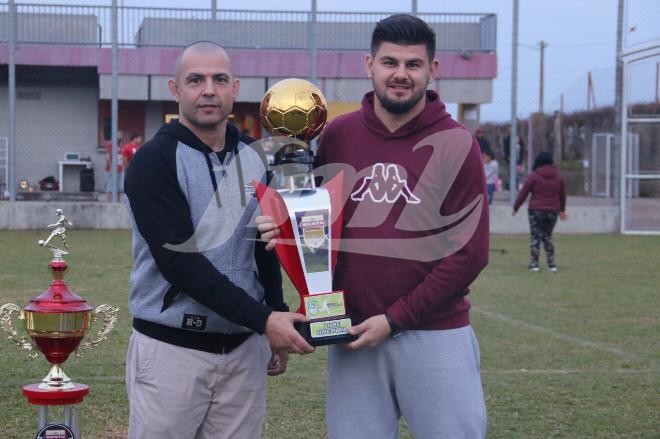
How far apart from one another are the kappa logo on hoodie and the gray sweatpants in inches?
19.5

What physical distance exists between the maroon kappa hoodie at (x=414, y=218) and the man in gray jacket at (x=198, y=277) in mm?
342

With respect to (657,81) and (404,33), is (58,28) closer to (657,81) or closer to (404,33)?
(657,81)

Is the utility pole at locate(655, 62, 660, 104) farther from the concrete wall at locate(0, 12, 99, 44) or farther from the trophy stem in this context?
the trophy stem

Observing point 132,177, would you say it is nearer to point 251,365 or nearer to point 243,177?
point 243,177

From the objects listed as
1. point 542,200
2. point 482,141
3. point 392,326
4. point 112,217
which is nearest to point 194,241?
point 392,326

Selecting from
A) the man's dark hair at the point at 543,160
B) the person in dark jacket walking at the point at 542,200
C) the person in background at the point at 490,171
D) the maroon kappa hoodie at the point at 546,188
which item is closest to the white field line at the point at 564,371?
the person in dark jacket walking at the point at 542,200

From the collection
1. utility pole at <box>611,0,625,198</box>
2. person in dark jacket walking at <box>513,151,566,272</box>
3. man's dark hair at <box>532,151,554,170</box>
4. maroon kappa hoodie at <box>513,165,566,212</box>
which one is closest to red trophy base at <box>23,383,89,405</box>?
person in dark jacket walking at <box>513,151,566,272</box>

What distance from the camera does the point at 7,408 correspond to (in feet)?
22.6

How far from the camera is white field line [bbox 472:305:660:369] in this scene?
30.0ft

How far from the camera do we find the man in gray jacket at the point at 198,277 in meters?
3.92

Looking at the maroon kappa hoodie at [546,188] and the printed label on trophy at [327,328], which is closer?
the printed label on trophy at [327,328]

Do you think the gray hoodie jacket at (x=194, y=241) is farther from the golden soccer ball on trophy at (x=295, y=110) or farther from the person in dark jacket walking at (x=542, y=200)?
the person in dark jacket walking at (x=542, y=200)

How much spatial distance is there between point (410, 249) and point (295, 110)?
0.70 metres

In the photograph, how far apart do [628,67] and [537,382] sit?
53.0 feet
